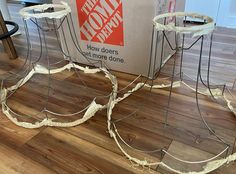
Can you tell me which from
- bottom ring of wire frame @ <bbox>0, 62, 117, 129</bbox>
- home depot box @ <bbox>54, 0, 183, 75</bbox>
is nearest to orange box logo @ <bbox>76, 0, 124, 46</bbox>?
home depot box @ <bbox>54, 0, 183, 75</bbox>

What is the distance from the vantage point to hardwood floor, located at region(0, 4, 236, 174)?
0.88 metres

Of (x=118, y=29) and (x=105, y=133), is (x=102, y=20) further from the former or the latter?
(x=105, y=133)

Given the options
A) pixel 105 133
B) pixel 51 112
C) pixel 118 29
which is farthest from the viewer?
pixel 118 29

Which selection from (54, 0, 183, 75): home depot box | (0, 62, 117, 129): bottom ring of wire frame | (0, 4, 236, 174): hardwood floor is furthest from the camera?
(54, 0, 183, 75): home depot box

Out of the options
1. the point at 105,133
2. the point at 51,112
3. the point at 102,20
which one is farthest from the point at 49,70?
the point at 105,133

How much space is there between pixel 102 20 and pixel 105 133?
27.4 inches

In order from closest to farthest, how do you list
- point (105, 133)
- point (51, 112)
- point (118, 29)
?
point (105, 133) → point (51, 112) → point (118, 29)

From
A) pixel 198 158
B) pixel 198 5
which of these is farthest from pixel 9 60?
pixel 198 5

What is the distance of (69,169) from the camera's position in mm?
858

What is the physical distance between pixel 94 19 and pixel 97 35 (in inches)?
3.9

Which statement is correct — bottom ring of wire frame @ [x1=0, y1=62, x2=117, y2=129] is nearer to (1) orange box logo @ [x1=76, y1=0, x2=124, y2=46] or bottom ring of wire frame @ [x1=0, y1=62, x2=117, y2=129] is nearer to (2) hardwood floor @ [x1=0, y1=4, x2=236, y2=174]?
(2) hardwood floor @ [x1=0, y1=4, x2=236, y2=174]

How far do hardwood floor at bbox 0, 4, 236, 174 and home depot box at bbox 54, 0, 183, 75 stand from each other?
0.42ft

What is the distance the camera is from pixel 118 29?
4.43 ft

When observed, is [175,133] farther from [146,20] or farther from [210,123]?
[146,20]
